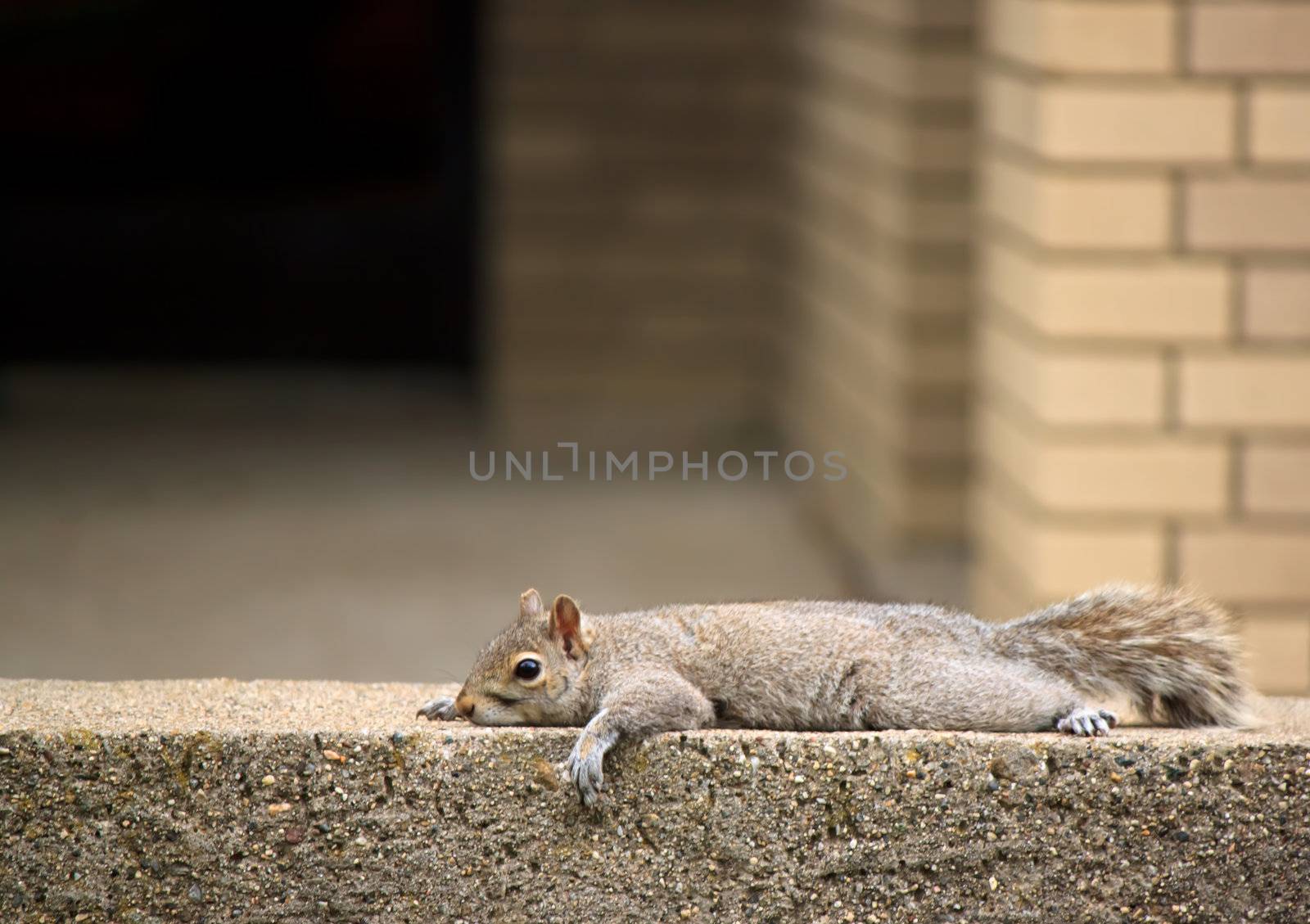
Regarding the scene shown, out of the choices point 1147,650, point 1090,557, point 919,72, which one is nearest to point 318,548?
point 919,72

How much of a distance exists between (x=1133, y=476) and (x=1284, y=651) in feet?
1.87

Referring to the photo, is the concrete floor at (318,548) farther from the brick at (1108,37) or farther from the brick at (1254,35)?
the brick at (1254,35)

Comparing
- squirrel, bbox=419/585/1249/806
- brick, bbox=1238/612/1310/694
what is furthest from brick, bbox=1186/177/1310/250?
squirrel, bbox=419/585/1249/806

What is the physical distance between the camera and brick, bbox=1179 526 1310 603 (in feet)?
14.9

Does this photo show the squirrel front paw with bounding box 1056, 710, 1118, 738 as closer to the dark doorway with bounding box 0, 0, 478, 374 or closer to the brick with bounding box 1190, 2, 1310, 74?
the brick with bounding box 1190, 2, 1310, 74

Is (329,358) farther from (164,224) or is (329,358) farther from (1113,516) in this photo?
(1113,516)

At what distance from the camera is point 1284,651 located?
459cm

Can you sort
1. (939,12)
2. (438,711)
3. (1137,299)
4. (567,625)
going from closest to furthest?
(567,625)
(438,711)
(1137,299)
(939,12)

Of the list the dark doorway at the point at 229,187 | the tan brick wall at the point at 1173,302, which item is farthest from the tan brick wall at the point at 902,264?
the dark doorway at the point at 229,187

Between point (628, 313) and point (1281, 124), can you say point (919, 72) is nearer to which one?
point (1281, 124)

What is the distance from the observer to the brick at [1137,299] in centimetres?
449

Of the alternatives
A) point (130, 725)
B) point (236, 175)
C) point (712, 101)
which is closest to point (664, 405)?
point (712, 101)

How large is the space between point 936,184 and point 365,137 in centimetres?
658

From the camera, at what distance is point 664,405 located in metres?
8.90
